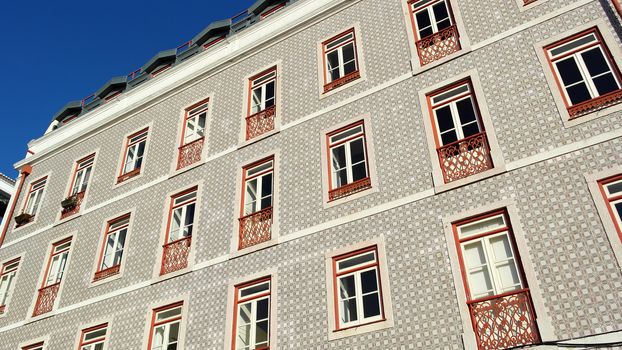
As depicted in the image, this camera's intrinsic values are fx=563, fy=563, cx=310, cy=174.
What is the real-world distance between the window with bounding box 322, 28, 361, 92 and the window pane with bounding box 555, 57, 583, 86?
13.9ft

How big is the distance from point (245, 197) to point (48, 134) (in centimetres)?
1034

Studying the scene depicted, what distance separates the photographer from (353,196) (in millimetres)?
10789

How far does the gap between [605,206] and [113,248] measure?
1111cm

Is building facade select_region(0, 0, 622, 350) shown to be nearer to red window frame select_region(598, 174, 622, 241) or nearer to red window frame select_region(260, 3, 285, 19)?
red window frame select_region(598, 174, 622, 241)

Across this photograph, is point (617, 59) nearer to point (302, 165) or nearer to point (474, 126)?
point (474, 126)

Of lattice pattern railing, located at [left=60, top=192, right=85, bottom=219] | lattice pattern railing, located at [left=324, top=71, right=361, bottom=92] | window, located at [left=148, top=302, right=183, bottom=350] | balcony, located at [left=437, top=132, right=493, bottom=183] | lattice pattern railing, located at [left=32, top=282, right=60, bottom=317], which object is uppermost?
lattice pattern railing, located at [left=324, top=71, right=361, bottom=92]

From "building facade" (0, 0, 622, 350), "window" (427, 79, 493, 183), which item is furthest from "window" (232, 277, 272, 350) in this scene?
"window" (427, 79, 493, 183)

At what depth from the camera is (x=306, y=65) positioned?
13.9 meters

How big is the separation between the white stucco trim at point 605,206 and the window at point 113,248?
1031 cm

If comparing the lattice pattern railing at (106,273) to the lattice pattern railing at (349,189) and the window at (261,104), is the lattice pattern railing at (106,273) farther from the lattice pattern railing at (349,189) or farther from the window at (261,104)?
the lattice pattern railing at (349,189)

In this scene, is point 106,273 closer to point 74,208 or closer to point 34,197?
point 74,208

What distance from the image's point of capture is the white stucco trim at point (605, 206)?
786 centimetres

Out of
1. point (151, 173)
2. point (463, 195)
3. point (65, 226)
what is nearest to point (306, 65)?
point (151, 173)

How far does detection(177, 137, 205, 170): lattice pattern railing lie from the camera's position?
14227mm
